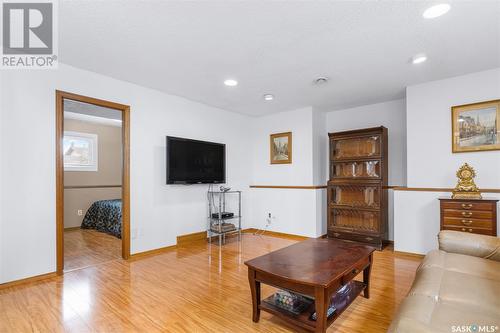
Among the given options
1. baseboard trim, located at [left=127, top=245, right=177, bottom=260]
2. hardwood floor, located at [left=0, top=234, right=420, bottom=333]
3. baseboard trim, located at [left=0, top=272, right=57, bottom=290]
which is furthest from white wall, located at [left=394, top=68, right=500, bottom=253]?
baseboard trim, located at [left=0, top=272, right=57, bottom=290]

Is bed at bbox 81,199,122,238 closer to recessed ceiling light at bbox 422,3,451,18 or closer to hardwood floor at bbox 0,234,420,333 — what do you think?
hardwood floor at bbox 0,234,420,333

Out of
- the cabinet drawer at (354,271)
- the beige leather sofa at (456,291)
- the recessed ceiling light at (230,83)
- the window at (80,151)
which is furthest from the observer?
the window at (80,151)

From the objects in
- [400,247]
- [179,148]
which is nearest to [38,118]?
[179,148]

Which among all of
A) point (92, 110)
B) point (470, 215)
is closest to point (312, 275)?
point (470, 215)

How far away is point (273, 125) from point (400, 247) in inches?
119

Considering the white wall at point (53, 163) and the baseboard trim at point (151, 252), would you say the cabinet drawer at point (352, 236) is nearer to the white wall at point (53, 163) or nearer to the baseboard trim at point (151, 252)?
the white wall at point (53, 163)

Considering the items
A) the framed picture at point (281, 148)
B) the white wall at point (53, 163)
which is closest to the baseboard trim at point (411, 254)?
the framed picture at point (281, 148)

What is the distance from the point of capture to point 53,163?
9.46 ft

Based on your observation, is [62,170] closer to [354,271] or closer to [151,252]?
[151,252]

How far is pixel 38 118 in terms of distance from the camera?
279 cm

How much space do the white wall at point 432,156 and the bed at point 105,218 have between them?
14.8 ft

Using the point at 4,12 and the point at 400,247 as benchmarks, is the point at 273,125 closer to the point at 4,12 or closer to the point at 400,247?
the point at 400,247

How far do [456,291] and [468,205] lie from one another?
1931mm

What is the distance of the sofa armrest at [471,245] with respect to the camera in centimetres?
192
